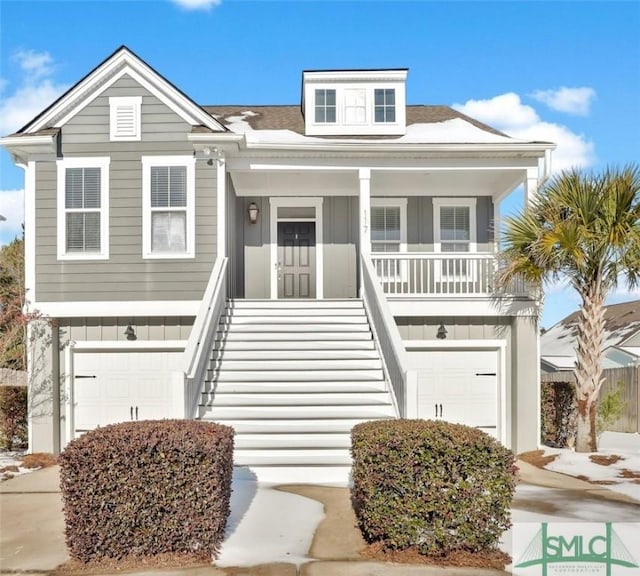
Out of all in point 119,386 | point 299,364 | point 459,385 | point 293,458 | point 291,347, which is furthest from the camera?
point 459,385

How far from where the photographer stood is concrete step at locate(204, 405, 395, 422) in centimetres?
803

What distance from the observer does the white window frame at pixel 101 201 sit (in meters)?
11.0

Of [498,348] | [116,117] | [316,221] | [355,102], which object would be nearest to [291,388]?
[498,348]

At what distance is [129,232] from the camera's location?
11039 millimetres

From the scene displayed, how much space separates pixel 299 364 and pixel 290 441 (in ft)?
5.53

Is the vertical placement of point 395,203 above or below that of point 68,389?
above

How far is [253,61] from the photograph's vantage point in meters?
13.8

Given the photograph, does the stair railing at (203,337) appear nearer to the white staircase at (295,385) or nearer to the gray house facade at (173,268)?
the gray house facade at (173,268)

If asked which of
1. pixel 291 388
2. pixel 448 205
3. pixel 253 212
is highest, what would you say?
pixel 448 205

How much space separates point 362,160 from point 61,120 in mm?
5150

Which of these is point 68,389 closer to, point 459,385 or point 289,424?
point 289,424

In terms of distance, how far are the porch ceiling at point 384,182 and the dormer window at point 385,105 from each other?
137 centimetres

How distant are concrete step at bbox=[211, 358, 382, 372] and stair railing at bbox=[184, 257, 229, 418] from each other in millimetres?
298

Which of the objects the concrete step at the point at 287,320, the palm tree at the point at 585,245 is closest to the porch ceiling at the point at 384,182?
the palm tree at the point at 585,245
